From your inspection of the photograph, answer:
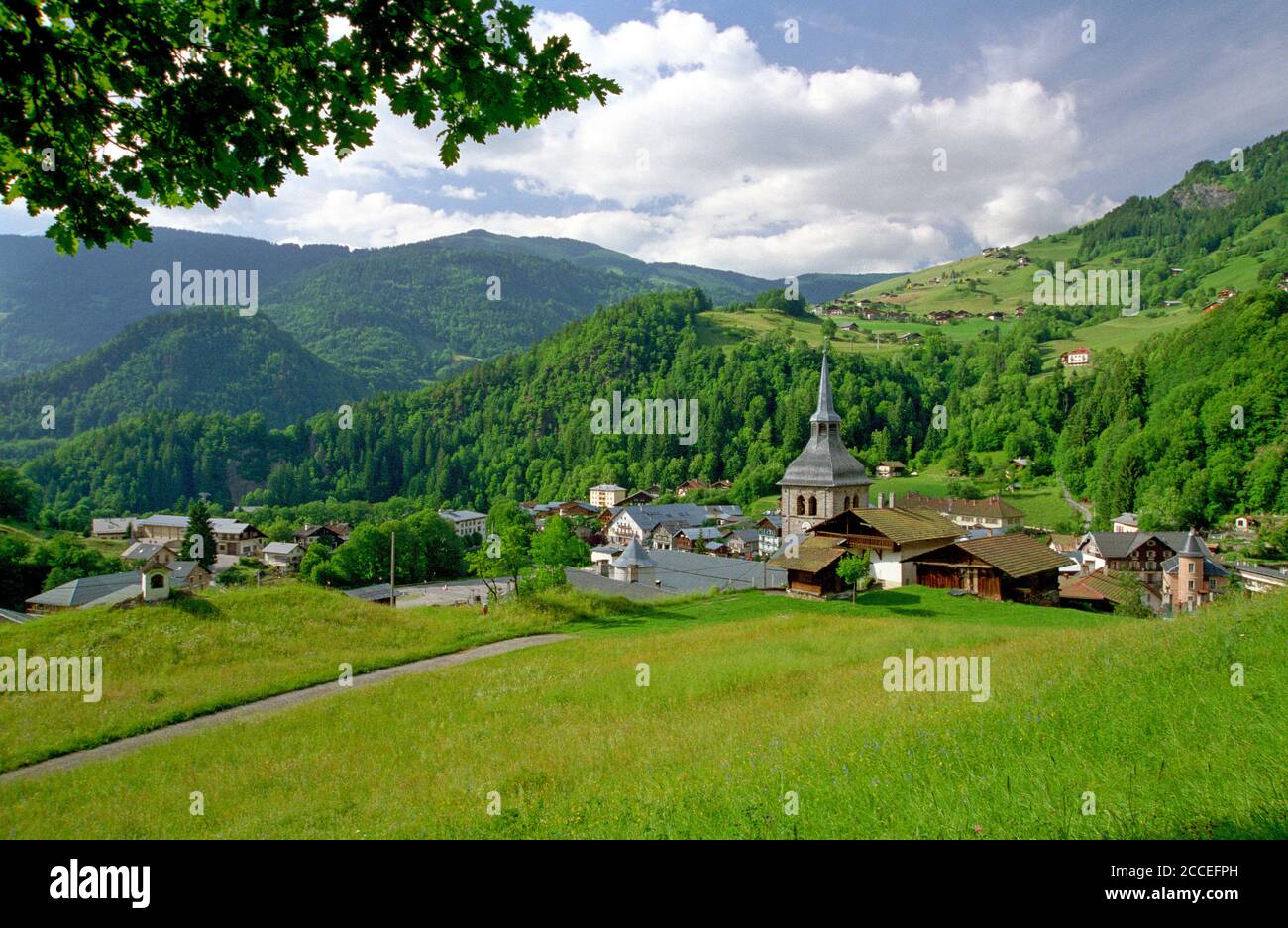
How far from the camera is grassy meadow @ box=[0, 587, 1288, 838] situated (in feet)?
18.1

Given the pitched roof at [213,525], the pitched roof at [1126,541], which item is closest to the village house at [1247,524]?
the pitched roof at [1126,541]

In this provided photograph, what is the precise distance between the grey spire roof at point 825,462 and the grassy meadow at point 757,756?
137 ft

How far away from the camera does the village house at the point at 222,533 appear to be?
375 ft

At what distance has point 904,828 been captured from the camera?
17.4 ft

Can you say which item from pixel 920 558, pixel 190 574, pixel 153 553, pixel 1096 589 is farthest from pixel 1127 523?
pixel 153 553

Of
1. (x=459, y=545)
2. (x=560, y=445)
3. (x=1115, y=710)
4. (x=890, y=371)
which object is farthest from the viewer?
(x=560, y=445)

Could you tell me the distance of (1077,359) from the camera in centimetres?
15488

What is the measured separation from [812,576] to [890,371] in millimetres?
140651

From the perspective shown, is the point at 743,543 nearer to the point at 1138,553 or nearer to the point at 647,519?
the point at 647,519

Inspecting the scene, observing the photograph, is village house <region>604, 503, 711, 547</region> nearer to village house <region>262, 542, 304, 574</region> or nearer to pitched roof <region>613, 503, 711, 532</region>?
pitched roof <region>613, 503, 711, 532</region>

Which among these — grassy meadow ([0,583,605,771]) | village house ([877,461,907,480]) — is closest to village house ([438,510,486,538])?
village house ([877,461,907,480])

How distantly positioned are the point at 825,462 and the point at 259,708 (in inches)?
2015
